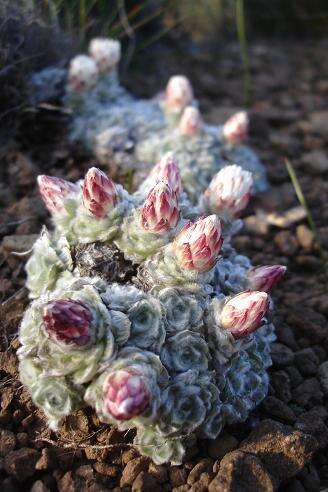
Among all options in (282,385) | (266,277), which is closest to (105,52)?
(266,277)

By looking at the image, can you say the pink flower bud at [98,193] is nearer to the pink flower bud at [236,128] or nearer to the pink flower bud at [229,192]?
the pink flower bud at [229,192]

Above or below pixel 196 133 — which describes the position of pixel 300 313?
below

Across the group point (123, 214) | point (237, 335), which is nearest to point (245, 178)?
point (123, 214)

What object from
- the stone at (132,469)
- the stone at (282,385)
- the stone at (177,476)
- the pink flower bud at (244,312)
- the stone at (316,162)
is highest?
the pink flower bud at (244,312)

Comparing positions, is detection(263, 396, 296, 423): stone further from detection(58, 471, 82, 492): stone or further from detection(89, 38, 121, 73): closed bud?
detection(89, 38, 121, 73): closed bud

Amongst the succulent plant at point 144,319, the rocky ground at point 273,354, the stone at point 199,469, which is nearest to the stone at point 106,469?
the rocky ground at point 273,354

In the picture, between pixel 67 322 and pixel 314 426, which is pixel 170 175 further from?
pixel 314 426

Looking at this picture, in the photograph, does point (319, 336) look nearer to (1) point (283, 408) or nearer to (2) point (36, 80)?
(1) point (283, 408)

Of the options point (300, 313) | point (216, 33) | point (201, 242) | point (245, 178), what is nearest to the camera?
point (201, 242)
